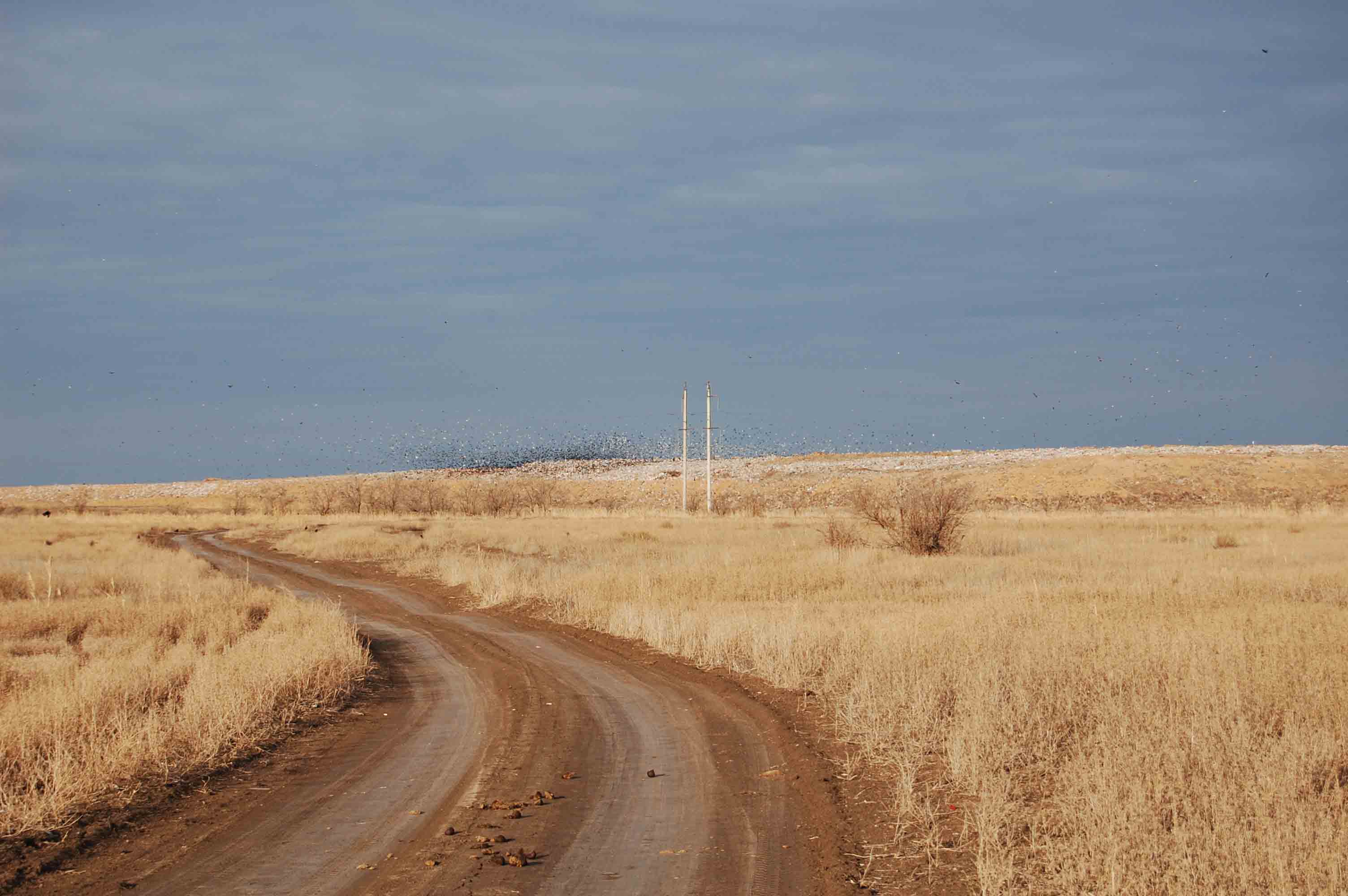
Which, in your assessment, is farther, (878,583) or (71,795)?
(878,583)

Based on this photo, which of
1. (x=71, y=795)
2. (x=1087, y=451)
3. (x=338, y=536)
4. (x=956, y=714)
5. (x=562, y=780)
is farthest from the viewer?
(x=1087, y=451)

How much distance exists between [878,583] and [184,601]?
1474cm

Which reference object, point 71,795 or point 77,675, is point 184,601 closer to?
point 77,675

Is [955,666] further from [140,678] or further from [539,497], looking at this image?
[539,497]

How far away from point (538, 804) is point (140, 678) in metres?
6.58

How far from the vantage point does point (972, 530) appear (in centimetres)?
4019

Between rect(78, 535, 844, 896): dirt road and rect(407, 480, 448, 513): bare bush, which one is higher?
rect(407, 480, 448, 513): bare bush

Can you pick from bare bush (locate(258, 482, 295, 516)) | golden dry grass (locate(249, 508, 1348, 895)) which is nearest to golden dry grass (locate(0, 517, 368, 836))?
golden dry grass (locate(249, 508, 1348, 895))

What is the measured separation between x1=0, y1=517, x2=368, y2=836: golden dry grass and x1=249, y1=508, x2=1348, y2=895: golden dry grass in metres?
5.84

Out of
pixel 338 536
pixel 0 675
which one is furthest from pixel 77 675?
pixel 338 536

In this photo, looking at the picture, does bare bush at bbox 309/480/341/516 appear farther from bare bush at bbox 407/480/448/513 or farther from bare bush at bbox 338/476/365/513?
bare bush at bbox 407/480/448/513

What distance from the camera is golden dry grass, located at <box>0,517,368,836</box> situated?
869 cm

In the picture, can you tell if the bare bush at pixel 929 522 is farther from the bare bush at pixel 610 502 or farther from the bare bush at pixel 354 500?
the bare bush at pixel 354 500

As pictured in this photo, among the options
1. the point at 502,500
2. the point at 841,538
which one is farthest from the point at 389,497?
the point at 841,538
